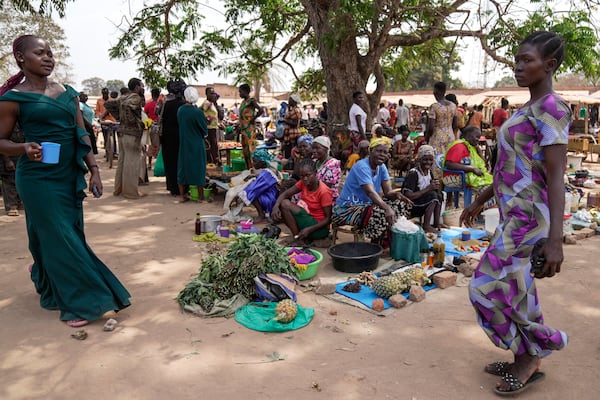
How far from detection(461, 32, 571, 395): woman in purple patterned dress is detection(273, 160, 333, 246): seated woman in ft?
9.08

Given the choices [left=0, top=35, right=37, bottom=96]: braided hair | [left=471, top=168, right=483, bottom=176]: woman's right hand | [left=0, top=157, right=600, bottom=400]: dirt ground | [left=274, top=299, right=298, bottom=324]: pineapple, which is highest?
[left=0, top=35, right=37, bottom=96]: braided hair

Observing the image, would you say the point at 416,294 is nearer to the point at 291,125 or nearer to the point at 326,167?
the point at 326,167

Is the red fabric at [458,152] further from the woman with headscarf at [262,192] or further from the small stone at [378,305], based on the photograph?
the small stone at [378,305]

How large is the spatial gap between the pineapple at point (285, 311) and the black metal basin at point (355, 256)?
1.07 meters

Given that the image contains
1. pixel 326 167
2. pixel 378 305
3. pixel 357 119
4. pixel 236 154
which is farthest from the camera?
pixel 236 154

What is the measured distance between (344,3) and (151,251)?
430cm

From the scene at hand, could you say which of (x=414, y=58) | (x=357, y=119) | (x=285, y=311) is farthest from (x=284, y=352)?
(x=414, y=58)

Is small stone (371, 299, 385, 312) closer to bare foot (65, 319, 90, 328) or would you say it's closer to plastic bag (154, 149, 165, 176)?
bare foot (65, 319, 90, 328)

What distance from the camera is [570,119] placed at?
2354mm

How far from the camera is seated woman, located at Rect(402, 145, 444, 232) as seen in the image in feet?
18.4

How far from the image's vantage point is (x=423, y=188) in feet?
18.6

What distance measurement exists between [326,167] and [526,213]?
11.0 ft

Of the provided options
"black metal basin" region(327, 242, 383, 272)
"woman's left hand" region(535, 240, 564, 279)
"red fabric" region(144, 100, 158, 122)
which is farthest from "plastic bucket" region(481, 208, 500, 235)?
"red fabric" region(144, 100, 158, 122)

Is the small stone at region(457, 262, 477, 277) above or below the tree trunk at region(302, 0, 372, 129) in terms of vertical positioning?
below
